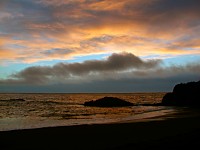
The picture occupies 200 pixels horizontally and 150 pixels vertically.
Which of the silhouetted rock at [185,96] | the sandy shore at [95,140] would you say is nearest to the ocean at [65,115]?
the sandy shore at [95,140]

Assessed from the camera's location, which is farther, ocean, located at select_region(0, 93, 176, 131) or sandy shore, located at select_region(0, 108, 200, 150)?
ocean, located at select_region(0, 93, 176, 131)

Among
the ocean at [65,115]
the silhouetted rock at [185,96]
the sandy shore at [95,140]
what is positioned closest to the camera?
the sandy shore at [95,140]

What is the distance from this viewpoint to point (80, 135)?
72.0 feet

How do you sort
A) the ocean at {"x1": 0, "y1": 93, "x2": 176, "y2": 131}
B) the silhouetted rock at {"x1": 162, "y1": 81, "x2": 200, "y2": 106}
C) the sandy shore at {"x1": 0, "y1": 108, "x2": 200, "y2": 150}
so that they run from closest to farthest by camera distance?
1. the sandy shore at {"x1": 0, "y1": 108, "x2": 200, "y2": 150}
2. the ocean at {"x1": 0, "y1": 93, "x2": 176, "y2": 131}
3. the silhouetted rock at {"x1": 162, "y1": 81, "x2": 200, "y2": 106}

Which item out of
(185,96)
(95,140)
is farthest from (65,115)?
(185,96)

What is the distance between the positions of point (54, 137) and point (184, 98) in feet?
216

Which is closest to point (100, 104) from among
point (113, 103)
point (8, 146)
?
point (113, 103)

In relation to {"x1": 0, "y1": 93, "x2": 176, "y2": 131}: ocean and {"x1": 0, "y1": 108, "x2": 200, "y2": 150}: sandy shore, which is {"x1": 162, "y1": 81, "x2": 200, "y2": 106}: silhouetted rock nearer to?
{"x1": 0, "y1": 93, "x2": 176, "y2": 131}: ocean

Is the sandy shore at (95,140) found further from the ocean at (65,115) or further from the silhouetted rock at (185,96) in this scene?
the silhouetted rock at (185,96)

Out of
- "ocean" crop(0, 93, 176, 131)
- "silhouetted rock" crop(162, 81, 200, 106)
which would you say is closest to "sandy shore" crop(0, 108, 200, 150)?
"ocean" crop(0, 93, 176, 131)

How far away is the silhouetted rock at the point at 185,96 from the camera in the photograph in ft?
253

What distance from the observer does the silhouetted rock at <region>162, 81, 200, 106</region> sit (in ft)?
253

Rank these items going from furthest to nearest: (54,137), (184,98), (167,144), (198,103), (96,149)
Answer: (184,98)
(198,103)
(54,137)
(96,149)
(167,144)

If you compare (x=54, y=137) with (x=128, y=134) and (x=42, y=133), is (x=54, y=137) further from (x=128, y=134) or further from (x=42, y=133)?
(x=128, y=134)
